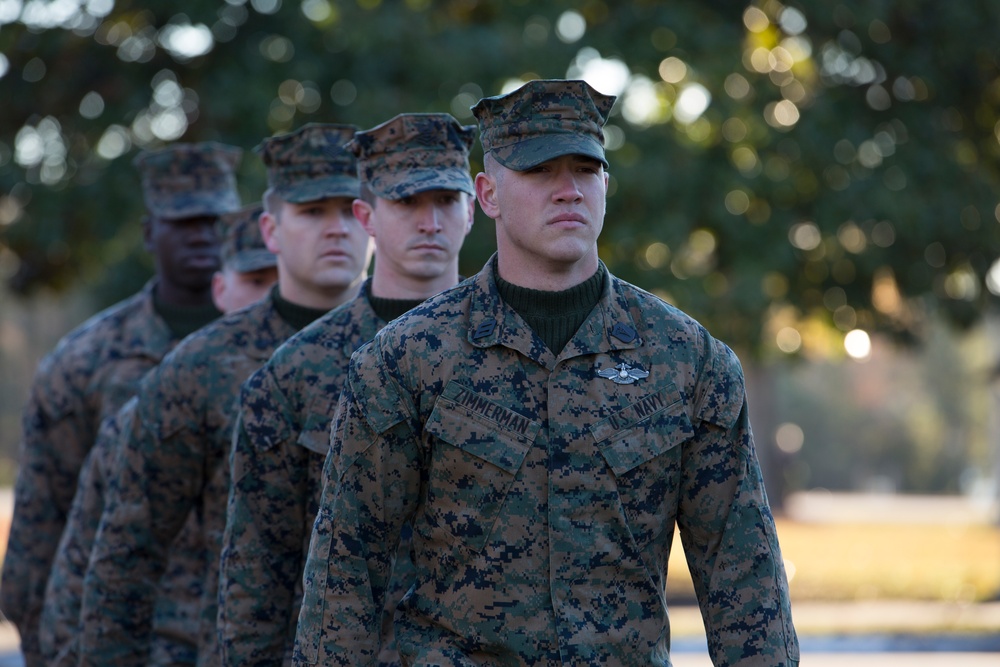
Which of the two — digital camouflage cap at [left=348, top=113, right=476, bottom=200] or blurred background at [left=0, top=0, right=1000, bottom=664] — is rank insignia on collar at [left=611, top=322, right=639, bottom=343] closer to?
digital camouflage cap at [left=348, top=113, right=476, bottom=200]

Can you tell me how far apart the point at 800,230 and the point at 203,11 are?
599cm

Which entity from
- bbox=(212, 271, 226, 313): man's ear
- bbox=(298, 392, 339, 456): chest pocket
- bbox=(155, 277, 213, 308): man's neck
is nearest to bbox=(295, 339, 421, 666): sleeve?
bbox=(298, 392, 339, 456): chest pocket

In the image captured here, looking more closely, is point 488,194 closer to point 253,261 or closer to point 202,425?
point 202,425

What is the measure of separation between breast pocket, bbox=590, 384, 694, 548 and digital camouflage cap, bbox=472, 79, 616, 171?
2.04 ft

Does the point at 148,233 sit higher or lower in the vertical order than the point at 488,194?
higher

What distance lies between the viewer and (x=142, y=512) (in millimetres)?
6168

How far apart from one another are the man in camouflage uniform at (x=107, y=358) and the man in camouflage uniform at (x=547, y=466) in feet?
13.2

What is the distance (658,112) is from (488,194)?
12.4 meters

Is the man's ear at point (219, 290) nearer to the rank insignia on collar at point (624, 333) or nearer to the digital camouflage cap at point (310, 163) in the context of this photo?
the digital camouflage cap at point (310, 163)

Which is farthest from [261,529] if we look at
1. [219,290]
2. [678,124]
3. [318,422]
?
[678,124]

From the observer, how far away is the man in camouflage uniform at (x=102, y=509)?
671cm

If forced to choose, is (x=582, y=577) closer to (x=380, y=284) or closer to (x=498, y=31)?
(x=380, y=284)

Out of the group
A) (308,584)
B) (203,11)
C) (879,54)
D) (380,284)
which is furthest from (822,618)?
(308,584)

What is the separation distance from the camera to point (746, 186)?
15.9 metres
